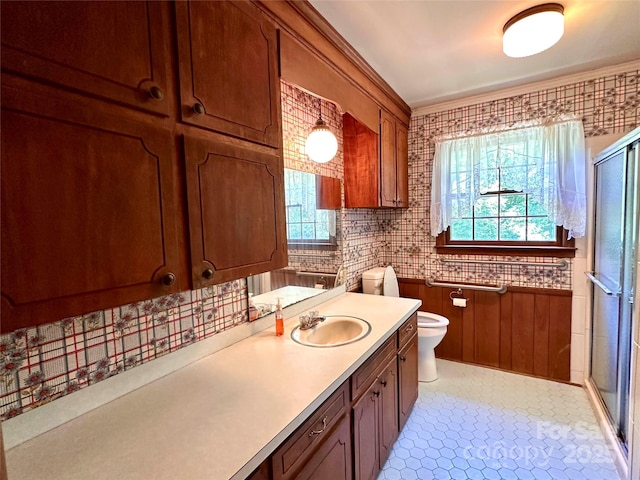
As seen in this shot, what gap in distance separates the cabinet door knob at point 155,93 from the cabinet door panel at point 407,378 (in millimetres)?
1697

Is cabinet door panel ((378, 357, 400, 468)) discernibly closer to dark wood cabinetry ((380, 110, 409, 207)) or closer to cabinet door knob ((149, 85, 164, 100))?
dark wood cabinetry ((380, 110, 409, 207))

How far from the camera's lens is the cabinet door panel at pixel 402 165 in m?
2.72

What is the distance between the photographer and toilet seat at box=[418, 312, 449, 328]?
2445 millimetres

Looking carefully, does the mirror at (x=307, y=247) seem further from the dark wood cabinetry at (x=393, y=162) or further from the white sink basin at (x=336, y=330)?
the dark wood cabinetry at (x=393, y=162)

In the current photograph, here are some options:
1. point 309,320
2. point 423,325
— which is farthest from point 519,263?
point 309,320

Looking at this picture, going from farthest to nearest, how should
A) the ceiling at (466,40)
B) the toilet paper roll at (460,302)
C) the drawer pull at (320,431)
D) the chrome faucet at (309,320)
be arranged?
the toilet paper roll at (460,302), the chrome faucet at (309,320), the ceiling at (466,40), the drawer pull at (320,431)

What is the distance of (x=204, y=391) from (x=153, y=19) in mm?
1142

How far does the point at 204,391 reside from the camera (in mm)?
1080

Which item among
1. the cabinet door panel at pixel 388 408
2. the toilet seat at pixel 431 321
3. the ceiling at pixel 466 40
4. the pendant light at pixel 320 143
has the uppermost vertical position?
the ceiling at pixel 466 40

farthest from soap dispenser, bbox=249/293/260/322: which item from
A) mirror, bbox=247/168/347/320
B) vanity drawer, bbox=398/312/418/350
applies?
vanity drawer, bbox=398/312/418/350

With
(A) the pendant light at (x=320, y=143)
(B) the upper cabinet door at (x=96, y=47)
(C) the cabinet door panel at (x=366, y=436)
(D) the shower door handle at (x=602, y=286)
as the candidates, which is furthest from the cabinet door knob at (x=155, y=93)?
(D) the shower door handle at (x=602, y=286)

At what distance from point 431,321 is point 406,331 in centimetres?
80

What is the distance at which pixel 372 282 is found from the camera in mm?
2652

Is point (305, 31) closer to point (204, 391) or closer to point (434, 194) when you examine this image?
point (204, 391)
